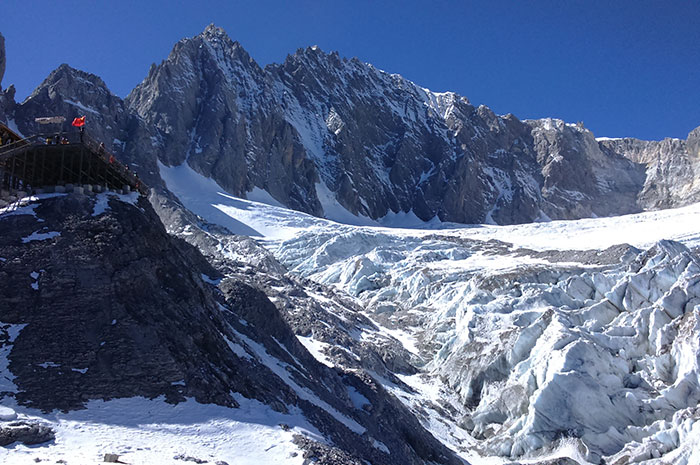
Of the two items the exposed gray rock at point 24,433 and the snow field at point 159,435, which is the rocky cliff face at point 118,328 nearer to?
the snow field at point 159,435

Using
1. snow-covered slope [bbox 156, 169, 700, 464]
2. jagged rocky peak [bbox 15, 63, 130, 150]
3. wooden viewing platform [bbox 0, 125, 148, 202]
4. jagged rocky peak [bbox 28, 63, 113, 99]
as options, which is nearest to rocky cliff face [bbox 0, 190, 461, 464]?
wooden viewing platform [bbox 0, 125, 148, 202]

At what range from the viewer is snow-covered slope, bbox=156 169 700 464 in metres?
45.9

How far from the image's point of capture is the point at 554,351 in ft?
167

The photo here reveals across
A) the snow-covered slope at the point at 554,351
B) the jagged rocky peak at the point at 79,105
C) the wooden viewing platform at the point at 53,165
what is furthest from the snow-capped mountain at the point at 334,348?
the jagged rocky peak at the point at 79,105

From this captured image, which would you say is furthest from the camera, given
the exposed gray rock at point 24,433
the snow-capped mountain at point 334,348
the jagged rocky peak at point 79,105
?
the jagged rocky peak at point 79,105

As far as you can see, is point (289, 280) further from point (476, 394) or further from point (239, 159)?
point (239, 159)

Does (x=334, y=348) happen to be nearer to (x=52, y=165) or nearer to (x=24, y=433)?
(x=52, y=165)

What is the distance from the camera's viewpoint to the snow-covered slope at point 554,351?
4594 cm

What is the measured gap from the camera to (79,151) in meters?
35.1

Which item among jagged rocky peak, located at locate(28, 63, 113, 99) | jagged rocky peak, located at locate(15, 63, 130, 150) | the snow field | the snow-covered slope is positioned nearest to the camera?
the snow field

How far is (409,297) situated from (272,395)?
2328 inches

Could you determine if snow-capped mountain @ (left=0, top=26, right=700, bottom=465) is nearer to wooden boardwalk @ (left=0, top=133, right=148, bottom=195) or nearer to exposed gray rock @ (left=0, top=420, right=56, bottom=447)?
exposed gray rock @ (left=0, top=420, right=56, bottom=447)

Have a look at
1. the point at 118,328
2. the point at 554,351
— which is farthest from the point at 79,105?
the point at 118,328

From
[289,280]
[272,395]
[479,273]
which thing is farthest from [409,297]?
[272,395]
